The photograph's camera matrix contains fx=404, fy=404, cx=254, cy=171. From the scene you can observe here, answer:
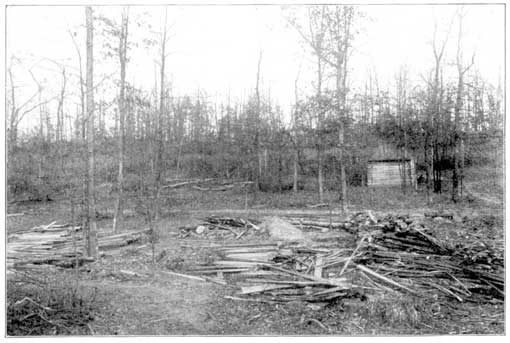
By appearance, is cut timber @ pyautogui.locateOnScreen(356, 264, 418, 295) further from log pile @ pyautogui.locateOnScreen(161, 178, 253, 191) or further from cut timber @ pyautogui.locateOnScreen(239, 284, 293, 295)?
log pile @ pyautogui.locateOnScreen(161, 178, 253, 191)

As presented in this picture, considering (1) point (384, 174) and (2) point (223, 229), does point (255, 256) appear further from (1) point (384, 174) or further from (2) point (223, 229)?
(1) point (384, 174)

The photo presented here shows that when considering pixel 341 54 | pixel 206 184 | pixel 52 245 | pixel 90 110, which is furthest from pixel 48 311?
pixel 206 184

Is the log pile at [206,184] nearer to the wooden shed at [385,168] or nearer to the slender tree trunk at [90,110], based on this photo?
the wooden shed at [385,168]

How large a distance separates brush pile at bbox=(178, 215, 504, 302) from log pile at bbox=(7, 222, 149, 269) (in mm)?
3833

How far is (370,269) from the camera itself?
9867 millimetres

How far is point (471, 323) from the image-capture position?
738 cm

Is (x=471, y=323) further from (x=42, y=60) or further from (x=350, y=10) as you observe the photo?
(x=350, y=10)

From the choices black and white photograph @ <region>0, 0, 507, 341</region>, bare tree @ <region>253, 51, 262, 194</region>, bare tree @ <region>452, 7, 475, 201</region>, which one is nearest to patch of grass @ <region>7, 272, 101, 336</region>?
black and white photograph @ <region>0, 0, 507, 341</region>

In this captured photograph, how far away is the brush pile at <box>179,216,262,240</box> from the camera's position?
52.6 feet

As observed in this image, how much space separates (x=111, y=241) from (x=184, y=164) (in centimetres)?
2157

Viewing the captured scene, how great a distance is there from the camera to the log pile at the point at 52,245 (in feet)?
37.0

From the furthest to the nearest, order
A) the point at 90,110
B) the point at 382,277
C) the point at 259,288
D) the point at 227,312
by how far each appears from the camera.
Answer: the point at 90,110 → the point at 382,277 → the point at 259,288 → the point at 227,312

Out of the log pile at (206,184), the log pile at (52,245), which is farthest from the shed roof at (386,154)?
the log pile at (52,245)

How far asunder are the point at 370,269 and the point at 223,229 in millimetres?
8277
